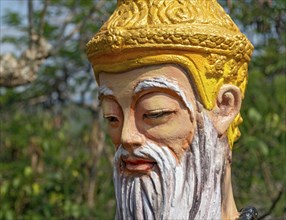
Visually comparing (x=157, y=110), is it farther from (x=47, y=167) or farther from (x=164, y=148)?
(x=47, y=167)

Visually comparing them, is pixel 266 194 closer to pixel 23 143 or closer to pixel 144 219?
pixel 23 143

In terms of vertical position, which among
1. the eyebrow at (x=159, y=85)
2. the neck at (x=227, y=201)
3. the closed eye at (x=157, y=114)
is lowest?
the neck at (x=227, y=201)

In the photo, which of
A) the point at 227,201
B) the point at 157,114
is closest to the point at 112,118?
the point at 157,114

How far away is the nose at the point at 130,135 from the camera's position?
143 inches

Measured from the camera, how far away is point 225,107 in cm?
381

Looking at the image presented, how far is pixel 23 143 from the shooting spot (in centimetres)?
851

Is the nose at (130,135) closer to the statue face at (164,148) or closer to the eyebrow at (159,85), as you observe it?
the statue face at (164,148)

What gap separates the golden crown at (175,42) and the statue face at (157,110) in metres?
0.05

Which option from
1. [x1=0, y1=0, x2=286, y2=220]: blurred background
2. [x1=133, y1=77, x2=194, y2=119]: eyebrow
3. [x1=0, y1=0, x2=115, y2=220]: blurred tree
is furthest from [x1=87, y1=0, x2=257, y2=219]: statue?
[x1=0, y1=0, x2=115, y2=220]: blurred tree

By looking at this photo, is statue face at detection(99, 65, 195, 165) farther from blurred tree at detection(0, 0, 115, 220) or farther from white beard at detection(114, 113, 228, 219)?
blurred tree at detection(0, 0, 115, 220)

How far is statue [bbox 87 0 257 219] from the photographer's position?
143 inches

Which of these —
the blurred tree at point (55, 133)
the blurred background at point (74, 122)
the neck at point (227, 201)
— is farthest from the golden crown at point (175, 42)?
the blurred tree at point (55, 133)

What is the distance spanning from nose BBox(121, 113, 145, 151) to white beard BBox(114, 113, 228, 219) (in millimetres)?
26

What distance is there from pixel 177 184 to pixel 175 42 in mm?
570
